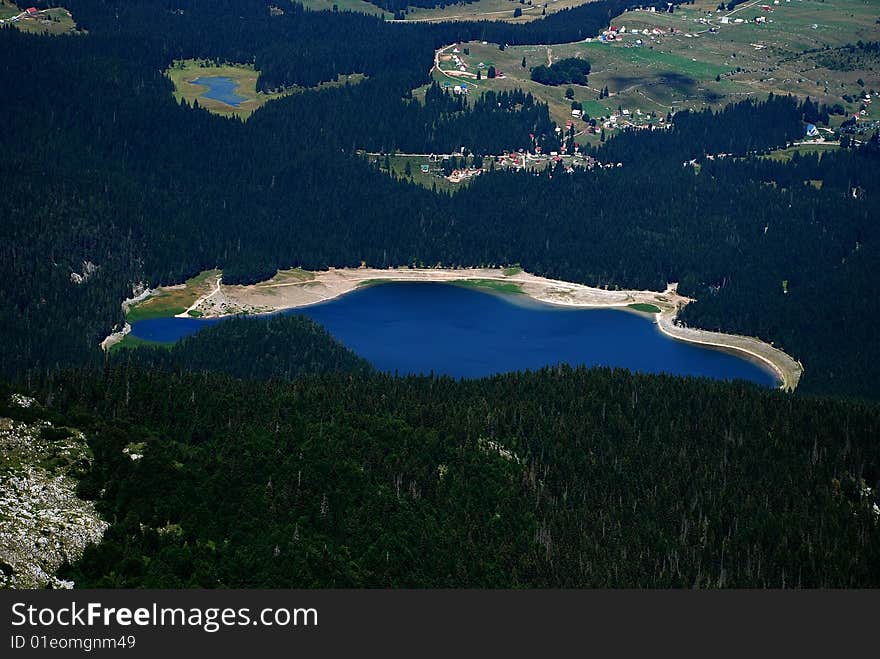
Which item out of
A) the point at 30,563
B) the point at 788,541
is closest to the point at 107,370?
the point at 30,563

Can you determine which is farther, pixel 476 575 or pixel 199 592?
pixel 476 575

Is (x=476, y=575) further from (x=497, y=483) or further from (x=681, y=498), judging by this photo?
(x=681, y=498)

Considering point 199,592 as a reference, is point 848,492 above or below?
below

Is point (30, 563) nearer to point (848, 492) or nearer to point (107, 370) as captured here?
point (107, 370)

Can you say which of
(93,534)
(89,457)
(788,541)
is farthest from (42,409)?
(788,541)

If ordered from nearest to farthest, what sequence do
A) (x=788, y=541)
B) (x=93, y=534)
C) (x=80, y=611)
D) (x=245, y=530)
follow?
1. (x=80, y=611)
2. (x=93, y=534)
3. (x=245, y=530)
4. (x=788, y=541)

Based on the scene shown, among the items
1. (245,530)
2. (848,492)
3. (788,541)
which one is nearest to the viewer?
(245,530)
